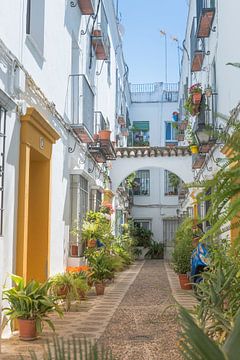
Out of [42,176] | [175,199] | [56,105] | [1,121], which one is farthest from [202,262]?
[175,199]

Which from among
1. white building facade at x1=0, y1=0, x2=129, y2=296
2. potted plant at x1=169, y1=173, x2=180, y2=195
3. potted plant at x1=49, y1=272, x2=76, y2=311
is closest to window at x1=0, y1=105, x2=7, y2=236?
white building facade at x1=0, y1=0, x2=129, y2=296

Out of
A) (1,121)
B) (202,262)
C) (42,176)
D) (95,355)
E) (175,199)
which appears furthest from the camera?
(175,199)

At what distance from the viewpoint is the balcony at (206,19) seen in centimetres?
1161

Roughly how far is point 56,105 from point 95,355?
814 cm

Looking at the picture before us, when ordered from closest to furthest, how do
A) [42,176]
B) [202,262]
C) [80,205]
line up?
[42,176] < [202,262] < [80,205]

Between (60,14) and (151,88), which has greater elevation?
(151,88)

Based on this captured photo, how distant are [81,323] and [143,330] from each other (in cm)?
Result: 96

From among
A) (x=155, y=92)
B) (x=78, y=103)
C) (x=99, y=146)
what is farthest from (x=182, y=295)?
(x=155, y=92)

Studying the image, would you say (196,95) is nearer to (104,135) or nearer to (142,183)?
(104,135)

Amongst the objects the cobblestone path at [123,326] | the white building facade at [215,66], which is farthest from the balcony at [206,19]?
the cobblestone path at [123,326]

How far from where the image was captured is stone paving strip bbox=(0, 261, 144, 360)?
18.5 feet

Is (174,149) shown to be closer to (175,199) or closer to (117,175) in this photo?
(117,175)

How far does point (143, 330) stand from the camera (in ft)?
22.8

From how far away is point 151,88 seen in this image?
30.6m
